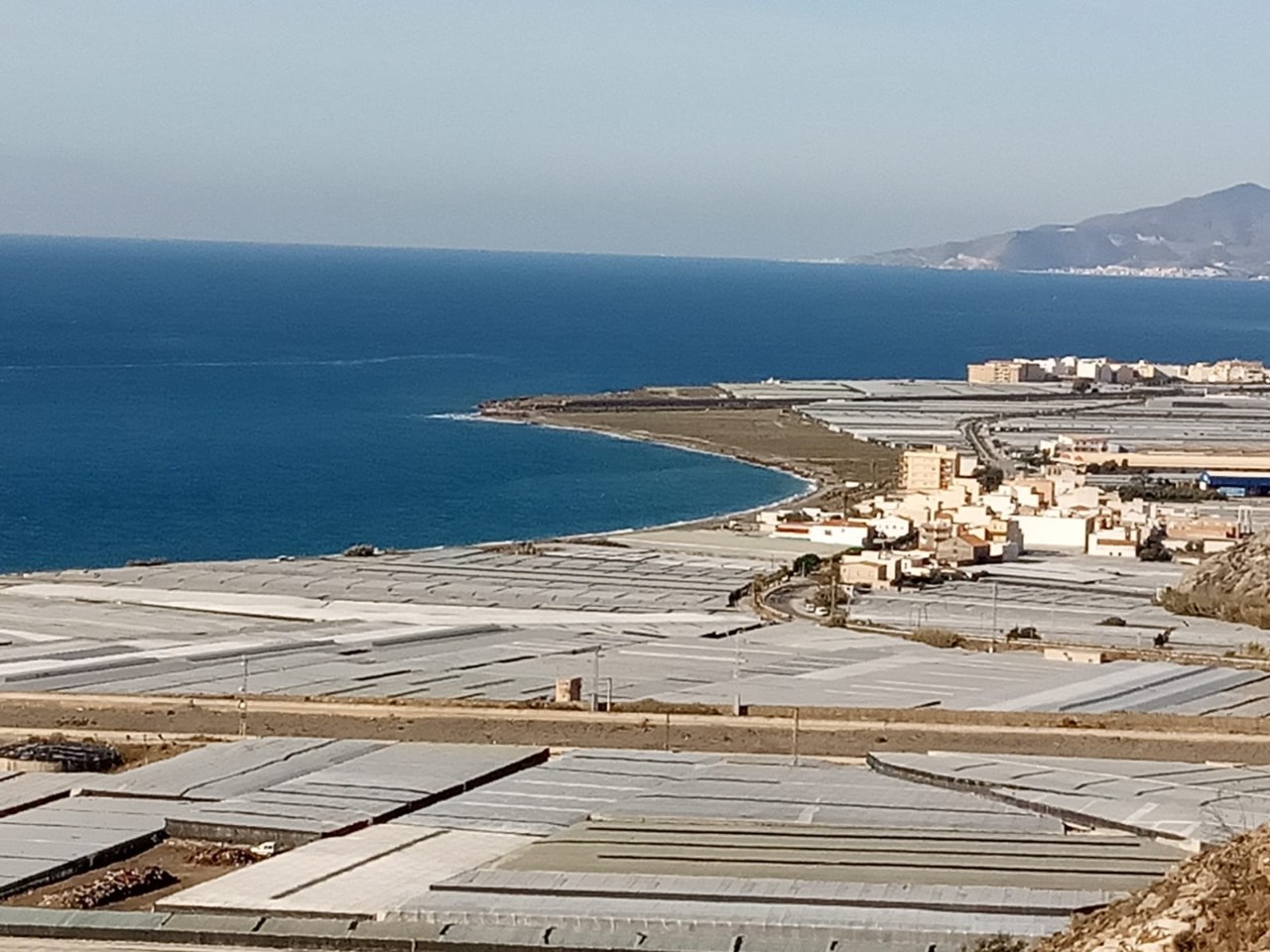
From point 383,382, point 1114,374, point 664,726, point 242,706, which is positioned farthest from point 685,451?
point 664,726

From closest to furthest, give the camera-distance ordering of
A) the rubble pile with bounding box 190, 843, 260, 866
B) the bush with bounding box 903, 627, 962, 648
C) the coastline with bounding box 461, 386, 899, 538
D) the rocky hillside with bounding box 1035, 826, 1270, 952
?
the rocky hillside with bounding box 1035, 826, 1270, 952, the rubble pile with bounding box 190, 843, 260, 866, the bush with bounding box 903, 627, 962, 648, the coastline with bounding box 461, 386, 899, 538

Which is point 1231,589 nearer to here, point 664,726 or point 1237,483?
point 664,726

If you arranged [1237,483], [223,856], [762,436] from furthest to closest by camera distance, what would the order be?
[762,436], [1237,483], [223,856]

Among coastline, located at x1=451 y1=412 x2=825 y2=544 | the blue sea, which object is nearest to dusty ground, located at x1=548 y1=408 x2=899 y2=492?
coastline, located at x1=451 y1=412 x2=825 y2=544

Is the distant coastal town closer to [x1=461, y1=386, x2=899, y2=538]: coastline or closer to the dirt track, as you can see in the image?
the dirt track

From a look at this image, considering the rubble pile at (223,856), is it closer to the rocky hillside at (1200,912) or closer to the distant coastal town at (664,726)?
the distant coastal town at (664,726)

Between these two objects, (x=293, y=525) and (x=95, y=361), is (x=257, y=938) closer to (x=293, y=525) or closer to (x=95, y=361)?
(x=293, y=525)

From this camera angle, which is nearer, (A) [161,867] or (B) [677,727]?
(A) [161,867]
